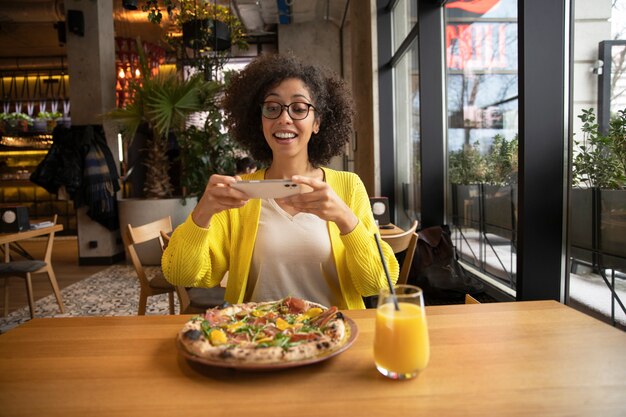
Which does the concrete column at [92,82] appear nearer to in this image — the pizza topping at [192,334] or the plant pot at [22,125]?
the plant pot at [22,125]

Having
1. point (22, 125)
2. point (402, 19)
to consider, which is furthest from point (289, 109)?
point (22, 125)

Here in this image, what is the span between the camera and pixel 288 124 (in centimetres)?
155

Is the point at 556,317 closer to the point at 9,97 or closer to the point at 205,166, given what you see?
the point at 205,166

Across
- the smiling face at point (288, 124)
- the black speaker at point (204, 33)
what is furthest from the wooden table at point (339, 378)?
the black speaker at point (204, 33)

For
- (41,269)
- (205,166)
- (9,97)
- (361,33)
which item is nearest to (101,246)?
(205,166)

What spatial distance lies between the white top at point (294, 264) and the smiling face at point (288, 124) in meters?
0.28

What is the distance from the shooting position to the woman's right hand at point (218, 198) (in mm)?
1193

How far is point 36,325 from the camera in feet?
3.76

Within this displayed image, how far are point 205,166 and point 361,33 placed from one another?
2.57 m

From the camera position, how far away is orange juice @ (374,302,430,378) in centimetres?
81

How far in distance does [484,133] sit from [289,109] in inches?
69.6

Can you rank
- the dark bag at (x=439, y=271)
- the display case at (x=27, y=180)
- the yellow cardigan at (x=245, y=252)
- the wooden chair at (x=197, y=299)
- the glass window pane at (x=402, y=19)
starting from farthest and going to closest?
the display case at (x=27, y=180)
the glass window pane at (x=402, y=19)
the dark bag at (x=439, y=271)
the wooden chair at (x=197, y=299)
the yellow cardigan at (x=245, y=252)

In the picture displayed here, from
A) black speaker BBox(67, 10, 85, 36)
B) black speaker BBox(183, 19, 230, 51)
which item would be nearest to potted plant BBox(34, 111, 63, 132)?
black speaker BBox(67, 10, 85, 36)

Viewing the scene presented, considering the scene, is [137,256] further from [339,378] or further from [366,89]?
[366,89]
